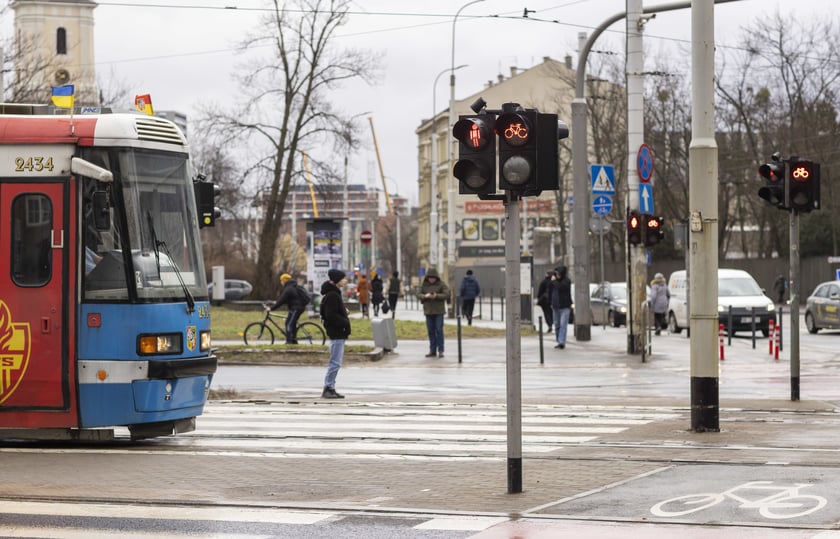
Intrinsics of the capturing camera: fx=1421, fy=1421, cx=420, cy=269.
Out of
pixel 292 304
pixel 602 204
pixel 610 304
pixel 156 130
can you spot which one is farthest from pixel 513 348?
pixel 610 304

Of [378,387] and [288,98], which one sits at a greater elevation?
[288,98]

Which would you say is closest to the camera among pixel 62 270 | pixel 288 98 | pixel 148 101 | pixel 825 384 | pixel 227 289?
pixel 62 270

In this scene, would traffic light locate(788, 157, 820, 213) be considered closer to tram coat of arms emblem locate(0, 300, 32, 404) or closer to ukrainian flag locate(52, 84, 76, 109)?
ukrainian flag locate(52, 84, 76, 109)

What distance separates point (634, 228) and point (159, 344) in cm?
1528

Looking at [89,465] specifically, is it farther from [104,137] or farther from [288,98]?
[288,98]

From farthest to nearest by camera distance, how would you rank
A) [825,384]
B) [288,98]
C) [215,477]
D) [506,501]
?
[288,98] → [825,384] → [215,477] → [506,501]

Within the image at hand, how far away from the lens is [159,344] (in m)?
13.5

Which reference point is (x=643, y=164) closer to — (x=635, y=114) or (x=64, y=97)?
(x=635, y=114)

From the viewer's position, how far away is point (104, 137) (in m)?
13.6

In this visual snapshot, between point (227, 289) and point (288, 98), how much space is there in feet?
93.8

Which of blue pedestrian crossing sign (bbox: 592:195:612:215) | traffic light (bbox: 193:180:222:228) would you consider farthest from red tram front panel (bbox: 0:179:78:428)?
blue pedestrian crossing sign (bbox: 592:195:612:215)

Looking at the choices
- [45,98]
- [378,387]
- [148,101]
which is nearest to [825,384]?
[378,387]

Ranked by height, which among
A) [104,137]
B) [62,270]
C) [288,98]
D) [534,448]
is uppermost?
[288,98]

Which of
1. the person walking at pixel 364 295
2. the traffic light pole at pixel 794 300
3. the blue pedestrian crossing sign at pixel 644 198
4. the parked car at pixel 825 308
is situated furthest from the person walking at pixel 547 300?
the traffic light pole at pixel 794 300
